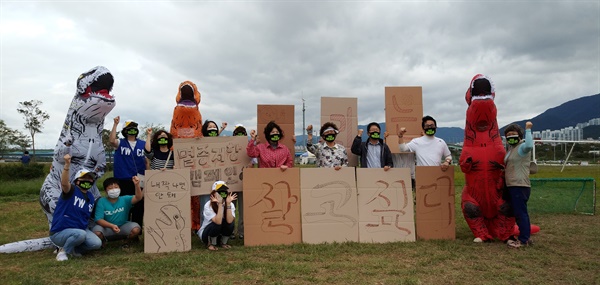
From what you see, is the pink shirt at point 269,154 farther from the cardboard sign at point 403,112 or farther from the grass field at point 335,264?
the cardboard sign at point 403,112

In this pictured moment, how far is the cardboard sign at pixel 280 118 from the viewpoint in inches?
264

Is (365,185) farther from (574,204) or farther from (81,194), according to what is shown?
(574,204)

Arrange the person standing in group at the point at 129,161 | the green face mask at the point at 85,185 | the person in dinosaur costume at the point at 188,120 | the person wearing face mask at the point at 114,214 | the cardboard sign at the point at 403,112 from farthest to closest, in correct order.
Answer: the cardboard sign at the point at 403,112 → the person in dinosaur costume at the point at 188,120 → the person standing in group at the point at 129,161 → the person wearing face mask at the point at 114,214 → the green face mask at the point at 85,185

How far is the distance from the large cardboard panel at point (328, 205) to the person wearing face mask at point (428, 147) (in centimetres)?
109

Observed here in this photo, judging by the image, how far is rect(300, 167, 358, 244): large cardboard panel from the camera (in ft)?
19.3

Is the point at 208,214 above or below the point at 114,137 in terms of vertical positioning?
below

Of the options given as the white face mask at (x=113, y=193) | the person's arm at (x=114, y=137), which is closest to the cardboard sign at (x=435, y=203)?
the white face mask at (x=113, y=193)

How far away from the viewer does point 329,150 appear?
638 cm

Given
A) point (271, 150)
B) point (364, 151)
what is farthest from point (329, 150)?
point (271, 150)

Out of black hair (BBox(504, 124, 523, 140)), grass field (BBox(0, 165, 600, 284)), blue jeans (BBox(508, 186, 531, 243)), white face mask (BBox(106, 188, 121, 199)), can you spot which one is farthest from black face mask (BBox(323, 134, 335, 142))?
white face mask (BBox(106, 188, 121, 199))

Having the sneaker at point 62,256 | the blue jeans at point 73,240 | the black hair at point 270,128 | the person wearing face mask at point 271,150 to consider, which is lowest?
the sneaker at point 62,256

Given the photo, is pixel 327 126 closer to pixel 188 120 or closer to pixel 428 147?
pixel 428 147

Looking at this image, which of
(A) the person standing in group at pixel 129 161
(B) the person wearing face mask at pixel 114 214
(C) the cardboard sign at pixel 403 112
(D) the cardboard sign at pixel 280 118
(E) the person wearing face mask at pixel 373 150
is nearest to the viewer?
(B) the person wearing face mask at pixel 114 214

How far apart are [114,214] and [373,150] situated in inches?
154
